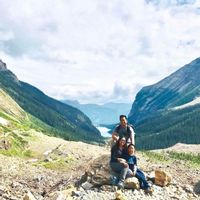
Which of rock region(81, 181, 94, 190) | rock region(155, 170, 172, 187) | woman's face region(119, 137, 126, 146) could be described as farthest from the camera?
rock region(155, 170, 172, 187)

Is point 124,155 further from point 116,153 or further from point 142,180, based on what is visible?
point 142,180

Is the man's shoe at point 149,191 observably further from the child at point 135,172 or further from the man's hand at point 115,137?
the man's hand at point 115,137

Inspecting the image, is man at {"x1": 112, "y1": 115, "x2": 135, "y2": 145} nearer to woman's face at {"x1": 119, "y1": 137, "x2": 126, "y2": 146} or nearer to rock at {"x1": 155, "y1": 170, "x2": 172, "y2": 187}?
woman's face at {"x1": 119, "y1": 137, "x2": 126, "y2": 146}

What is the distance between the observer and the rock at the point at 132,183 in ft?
143

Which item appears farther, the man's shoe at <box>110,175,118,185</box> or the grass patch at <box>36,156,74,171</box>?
the grass patch at <box>36,156,74,171</box>

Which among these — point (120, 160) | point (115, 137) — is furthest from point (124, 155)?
point (115, 137)

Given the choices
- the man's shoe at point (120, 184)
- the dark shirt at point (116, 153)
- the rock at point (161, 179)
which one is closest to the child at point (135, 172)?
the dark shirt at point (116, 153)

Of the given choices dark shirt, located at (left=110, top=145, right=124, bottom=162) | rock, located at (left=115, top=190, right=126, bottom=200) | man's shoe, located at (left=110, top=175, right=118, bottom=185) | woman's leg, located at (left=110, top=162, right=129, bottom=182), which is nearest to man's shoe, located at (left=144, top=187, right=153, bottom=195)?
woman's leg, located at (left=110, top=162, right=129, bottom=182)

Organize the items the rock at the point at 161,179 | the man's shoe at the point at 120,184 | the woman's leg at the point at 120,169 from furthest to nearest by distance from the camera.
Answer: the rock at the point at 161,179, the man's shoe at the point at 120,184, the woman's leg at the point at 120,169

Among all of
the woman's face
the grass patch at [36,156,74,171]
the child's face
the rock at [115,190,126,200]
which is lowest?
the rock at [115,190,126,200]

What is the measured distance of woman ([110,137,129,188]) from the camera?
43.1 m

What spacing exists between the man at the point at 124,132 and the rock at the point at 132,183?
12.5ft

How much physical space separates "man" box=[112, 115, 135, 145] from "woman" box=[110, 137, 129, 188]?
613 mm

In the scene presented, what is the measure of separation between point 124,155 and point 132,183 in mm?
2876
